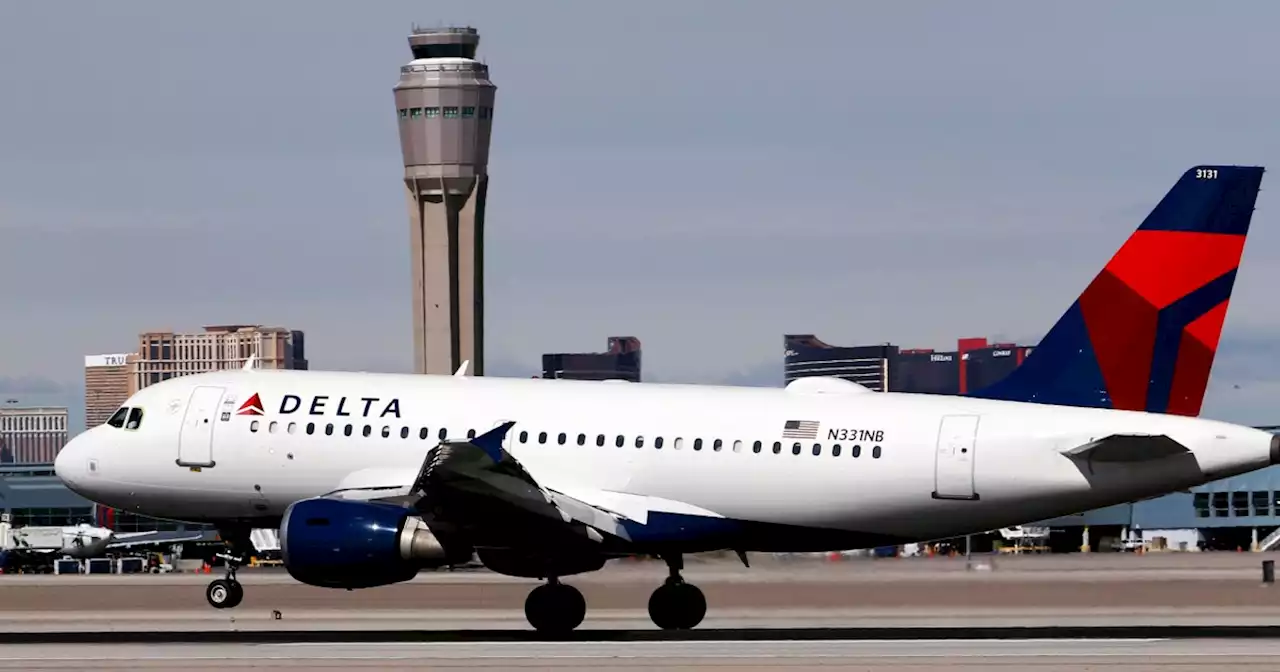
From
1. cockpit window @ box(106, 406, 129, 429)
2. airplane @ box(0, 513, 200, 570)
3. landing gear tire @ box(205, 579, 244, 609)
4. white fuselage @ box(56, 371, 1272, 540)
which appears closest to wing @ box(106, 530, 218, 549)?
airplane @ box(0, 513, 200, 570)

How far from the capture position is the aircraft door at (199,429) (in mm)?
40938

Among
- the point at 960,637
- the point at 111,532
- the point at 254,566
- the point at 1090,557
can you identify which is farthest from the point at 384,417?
the point at 111,532

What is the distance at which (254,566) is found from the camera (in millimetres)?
86000

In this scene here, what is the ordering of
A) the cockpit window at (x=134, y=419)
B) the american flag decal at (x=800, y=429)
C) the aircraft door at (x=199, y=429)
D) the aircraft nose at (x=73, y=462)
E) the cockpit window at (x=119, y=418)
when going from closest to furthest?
the american flag decal at (x=800, y=429) → the aircraft door at (x=199, y=429) → the cockpit window at (x=134, y=419) → the cockpit window at (x=119, y=418) → the aircraft nose at (x=73, y=462)

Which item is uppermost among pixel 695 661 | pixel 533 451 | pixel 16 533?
pixel 533 451

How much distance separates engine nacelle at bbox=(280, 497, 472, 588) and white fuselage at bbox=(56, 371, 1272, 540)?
307 centimetres

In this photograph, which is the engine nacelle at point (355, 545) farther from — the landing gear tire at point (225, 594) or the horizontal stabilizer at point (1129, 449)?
the horizontal stabilizer at point (1129, 449)

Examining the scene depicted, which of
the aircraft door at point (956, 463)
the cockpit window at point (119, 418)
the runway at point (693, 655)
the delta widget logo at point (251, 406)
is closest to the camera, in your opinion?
the runway at point (693, 655)

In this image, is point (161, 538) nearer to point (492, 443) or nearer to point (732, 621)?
point (732, 621)

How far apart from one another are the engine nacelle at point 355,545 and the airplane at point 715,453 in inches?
1.5

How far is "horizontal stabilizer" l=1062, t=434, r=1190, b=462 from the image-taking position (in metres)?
36.5

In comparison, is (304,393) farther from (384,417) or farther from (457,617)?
A: (457,617)

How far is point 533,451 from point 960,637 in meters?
8.39

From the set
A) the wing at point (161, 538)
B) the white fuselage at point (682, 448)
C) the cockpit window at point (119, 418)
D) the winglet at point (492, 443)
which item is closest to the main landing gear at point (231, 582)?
the white fuselage at point (682, 448)
